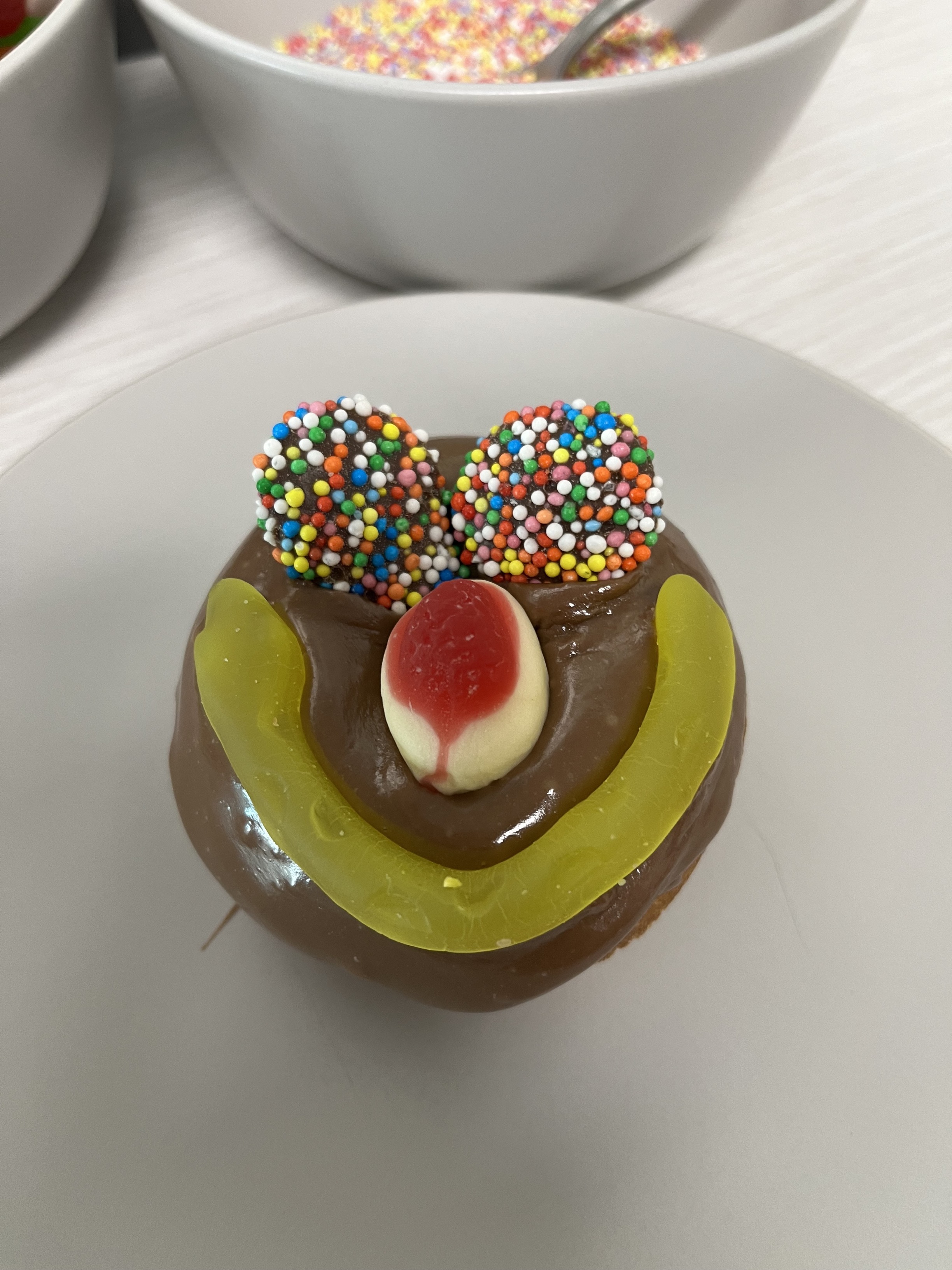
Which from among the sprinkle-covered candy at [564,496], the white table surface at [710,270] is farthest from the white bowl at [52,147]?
the sprinkle-covered candy at [564,496]

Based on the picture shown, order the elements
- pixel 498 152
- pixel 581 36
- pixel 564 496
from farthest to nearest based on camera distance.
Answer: pixel 581 36 < pixel 498 152 < pixel 564 496

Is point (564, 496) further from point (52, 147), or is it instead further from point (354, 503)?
point (52, 147)

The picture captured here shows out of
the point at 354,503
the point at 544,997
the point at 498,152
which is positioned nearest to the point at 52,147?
the point at 498,152

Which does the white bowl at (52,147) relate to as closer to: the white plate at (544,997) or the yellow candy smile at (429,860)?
the white plate at (544,997)

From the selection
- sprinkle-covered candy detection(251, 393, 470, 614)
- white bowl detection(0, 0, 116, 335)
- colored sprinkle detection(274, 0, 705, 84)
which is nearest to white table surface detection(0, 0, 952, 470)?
white bowl detection(0, 0, 116, 335)

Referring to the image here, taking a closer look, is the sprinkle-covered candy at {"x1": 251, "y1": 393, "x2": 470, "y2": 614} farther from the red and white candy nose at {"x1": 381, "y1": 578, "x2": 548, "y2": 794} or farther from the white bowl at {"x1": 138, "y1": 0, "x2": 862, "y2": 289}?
the white bowl at {"x1": 138, "y1": 0, "x2": 862, "y2": 289}

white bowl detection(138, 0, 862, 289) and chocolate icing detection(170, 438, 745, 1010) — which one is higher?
white bowl detection(138, 0, 862, 289)
